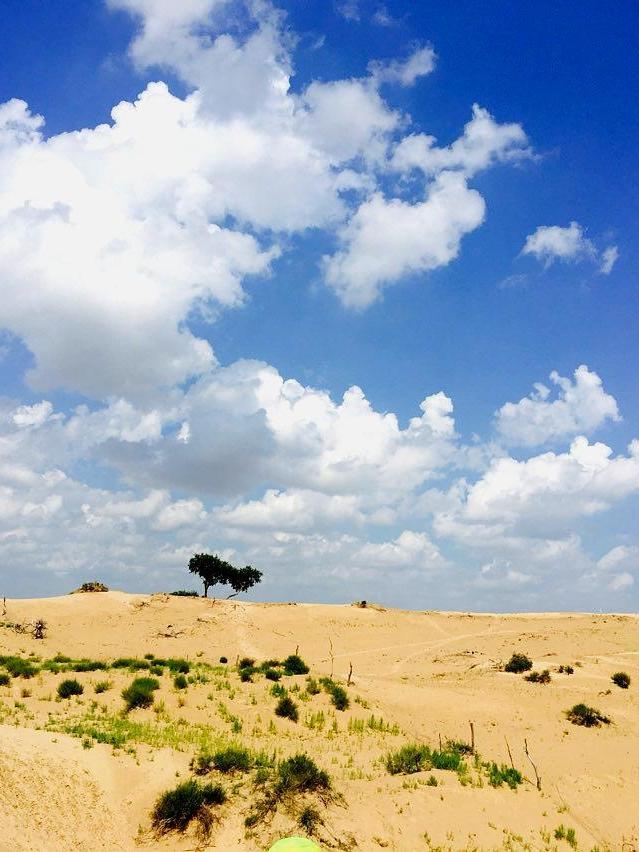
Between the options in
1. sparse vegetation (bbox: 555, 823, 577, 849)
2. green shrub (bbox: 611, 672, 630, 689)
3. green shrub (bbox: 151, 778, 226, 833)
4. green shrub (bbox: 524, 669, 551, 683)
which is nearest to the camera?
green shrub (bbox: 151, 778, 226, 833)

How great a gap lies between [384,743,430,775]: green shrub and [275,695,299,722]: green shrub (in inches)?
282

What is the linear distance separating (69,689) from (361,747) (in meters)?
13.3

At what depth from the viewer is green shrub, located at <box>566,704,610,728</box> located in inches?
1117

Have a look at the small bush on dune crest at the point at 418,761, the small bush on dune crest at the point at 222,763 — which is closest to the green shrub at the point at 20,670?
the small bush on dune crest at the point at 222,763

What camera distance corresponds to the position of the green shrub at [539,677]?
36281 millimetres

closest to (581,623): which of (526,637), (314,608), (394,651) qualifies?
(526,637)

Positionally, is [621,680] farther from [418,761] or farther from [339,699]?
[418,761]

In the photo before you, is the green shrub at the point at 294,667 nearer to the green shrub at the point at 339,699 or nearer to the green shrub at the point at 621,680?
the green shrub at the point at 339,699

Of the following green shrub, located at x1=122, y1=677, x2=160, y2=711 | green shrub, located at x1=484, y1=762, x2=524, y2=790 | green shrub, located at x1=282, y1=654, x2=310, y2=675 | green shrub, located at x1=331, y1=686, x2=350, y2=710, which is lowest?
green shrub, located at x1=282, y1=654, x2=310, y2=675

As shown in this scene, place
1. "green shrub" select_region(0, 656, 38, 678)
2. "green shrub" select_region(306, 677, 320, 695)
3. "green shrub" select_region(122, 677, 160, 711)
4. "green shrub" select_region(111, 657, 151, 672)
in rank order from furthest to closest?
"green shrub" select_region(111, 657, 151, 672) < "green shrub" select_region(306, 677, 320, 695) < "green shrub" select_region(0, 656, 38, 678) < "green shrub" select_region(122, 677, 160, 711)

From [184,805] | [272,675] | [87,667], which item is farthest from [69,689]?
[184,805]

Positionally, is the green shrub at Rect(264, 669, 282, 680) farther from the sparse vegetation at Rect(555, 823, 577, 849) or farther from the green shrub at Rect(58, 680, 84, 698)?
the sparse vegetation at Rect(555, 823, 577, 849)

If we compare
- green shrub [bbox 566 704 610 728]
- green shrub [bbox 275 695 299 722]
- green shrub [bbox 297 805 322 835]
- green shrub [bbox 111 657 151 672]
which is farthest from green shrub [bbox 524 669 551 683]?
green shrub [bbox 297 805 322 835]

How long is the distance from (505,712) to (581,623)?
157 ft
